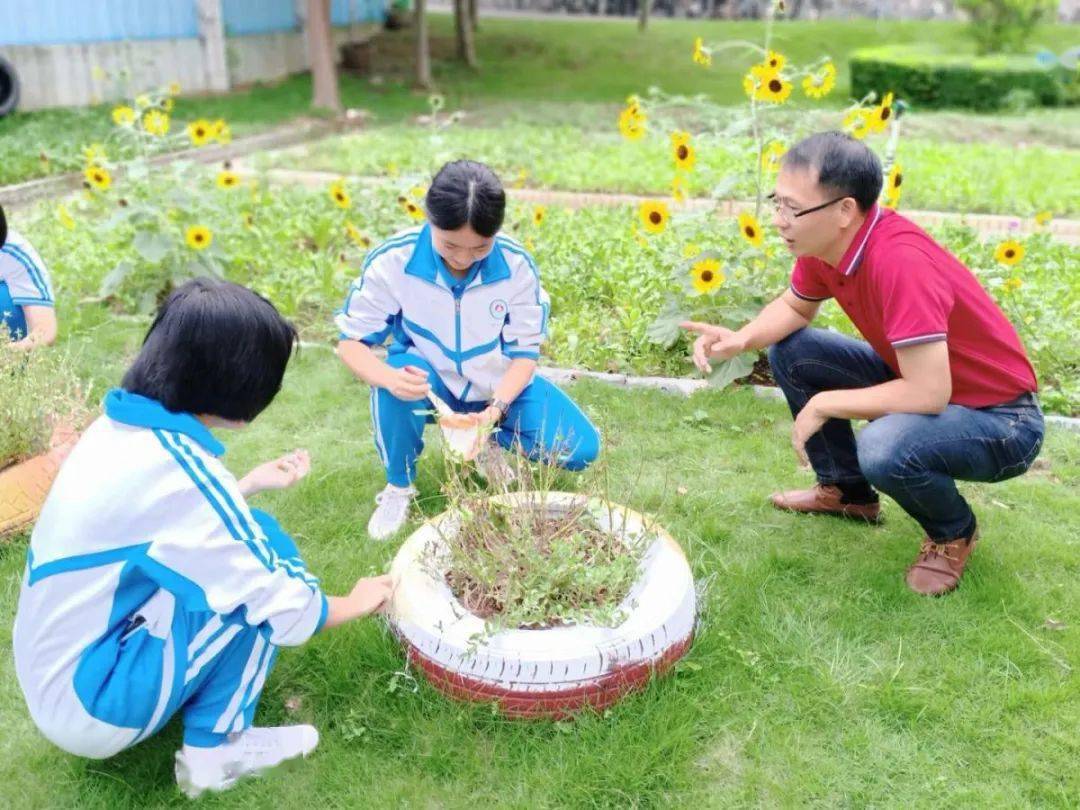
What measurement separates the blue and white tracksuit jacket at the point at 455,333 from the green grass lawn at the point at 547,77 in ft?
19.6

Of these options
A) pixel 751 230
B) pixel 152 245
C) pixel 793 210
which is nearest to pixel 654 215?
pixel 751 230

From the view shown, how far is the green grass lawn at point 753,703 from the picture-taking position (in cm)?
208

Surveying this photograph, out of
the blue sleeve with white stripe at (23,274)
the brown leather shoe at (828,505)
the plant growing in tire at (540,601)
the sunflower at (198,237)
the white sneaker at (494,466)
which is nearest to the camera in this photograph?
the plant growing in tire at (540,601)

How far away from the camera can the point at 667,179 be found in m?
7.70

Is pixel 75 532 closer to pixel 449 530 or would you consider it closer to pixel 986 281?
pixel 449 530

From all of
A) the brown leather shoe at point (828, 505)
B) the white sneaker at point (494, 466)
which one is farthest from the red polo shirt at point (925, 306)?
the white sneaker at point (494, 466)

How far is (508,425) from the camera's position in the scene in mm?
3158

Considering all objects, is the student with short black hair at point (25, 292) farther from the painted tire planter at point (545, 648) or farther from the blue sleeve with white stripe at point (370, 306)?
the painted tire planter at point (545, 648)

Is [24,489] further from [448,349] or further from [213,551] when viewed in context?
[213,551]

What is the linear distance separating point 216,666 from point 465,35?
16939 mm

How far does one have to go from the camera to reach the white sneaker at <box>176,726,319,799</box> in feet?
6.72

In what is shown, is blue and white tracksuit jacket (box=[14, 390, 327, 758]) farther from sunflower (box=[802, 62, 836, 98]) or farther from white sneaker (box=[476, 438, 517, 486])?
sunflower (box=[802, 62, 836, 98])

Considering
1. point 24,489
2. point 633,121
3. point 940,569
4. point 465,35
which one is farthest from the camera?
point 465,35

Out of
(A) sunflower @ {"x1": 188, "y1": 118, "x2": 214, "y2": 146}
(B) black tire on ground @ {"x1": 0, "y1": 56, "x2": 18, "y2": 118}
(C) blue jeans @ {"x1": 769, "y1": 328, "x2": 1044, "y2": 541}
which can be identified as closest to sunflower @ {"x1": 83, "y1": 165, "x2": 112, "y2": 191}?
(A) sunflower @ {"x1": 188, "y1": 118, "x2": 214, "y2": 146}
